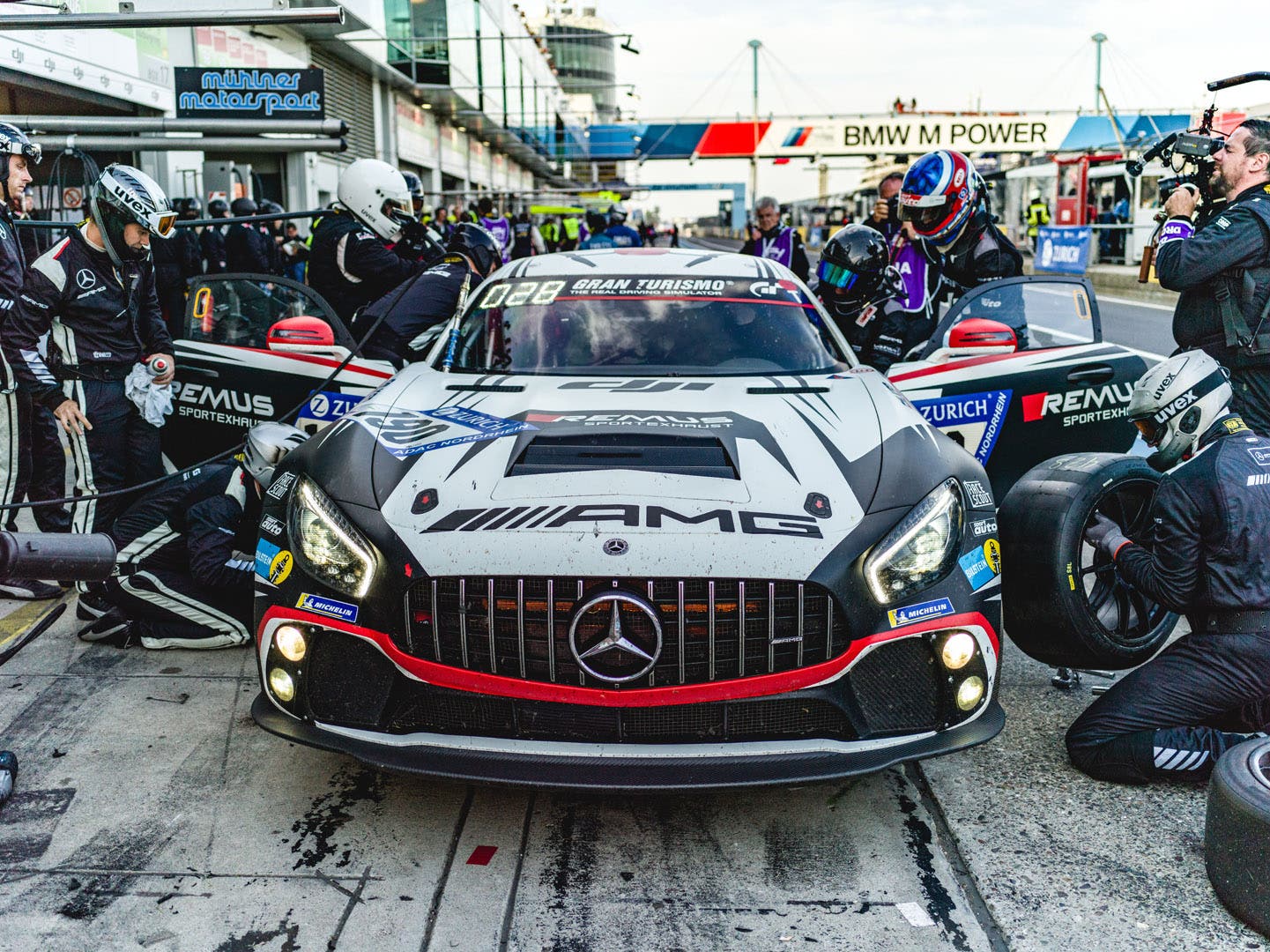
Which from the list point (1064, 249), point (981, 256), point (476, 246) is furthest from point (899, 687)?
point (1064, 249)

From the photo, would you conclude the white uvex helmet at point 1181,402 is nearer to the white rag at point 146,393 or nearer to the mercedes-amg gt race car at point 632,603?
the mercedes-amg gt race car at point 632,603

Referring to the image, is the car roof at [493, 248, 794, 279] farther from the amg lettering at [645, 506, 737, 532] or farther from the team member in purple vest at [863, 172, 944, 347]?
the amg lettering at [645, 506, 737, 532]

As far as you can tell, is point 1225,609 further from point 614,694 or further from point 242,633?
point 242,633

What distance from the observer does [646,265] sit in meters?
4.81

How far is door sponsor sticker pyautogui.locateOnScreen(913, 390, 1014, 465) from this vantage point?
5.12 meters

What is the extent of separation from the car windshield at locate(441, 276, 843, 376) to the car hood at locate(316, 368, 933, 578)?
0.31m

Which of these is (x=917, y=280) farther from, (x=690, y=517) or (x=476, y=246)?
(x=690, y=517)

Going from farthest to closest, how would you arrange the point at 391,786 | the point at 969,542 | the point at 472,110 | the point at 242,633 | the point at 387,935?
the point at 472,110
the point at 242,633
the point at 391,786
the point at 969,542
the point at 387,935

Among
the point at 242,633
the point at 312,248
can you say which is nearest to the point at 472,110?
the point at 312,248

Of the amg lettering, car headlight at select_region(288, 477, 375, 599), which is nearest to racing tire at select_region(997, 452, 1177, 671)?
the amg lettering

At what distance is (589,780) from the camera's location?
275 centimetres

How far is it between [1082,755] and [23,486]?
14.4ft

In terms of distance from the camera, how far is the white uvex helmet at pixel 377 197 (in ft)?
21.3

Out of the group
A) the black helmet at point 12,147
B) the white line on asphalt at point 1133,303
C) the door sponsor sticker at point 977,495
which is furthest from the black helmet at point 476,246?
the white line on asphalt at point 1133,303
